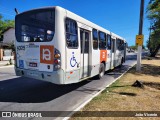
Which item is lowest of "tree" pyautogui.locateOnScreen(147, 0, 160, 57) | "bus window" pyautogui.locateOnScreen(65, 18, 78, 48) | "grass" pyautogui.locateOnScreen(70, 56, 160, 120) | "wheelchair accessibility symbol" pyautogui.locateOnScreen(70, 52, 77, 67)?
"grass" pyautogui.locateOnScreen(70, 56, 160, 120)

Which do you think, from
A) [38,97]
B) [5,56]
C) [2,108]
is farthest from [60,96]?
[5,56]

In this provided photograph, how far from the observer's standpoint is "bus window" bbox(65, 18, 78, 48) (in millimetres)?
6355

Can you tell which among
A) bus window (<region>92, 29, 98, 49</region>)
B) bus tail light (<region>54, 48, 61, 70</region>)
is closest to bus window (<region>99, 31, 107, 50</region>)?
bus window (<region>92, 29, 98, 49</region>)

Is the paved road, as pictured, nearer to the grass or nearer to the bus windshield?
the grass

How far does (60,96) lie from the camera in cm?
694

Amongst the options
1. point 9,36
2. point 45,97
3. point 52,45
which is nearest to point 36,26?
point 52,45

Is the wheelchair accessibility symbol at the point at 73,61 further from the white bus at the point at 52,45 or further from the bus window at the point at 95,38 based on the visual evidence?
the bus window at the point at 95,38

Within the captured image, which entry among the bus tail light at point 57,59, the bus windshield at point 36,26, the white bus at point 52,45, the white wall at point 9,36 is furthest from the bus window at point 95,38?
the white wall at point 9,36

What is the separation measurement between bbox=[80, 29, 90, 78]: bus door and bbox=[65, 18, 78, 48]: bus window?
1.96 ft

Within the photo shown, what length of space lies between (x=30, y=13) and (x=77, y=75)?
307cm

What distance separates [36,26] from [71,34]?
1.38m

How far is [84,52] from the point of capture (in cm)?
777

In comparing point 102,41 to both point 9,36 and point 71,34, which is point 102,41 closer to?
point 71,34

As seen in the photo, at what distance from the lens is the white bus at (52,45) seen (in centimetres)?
603
